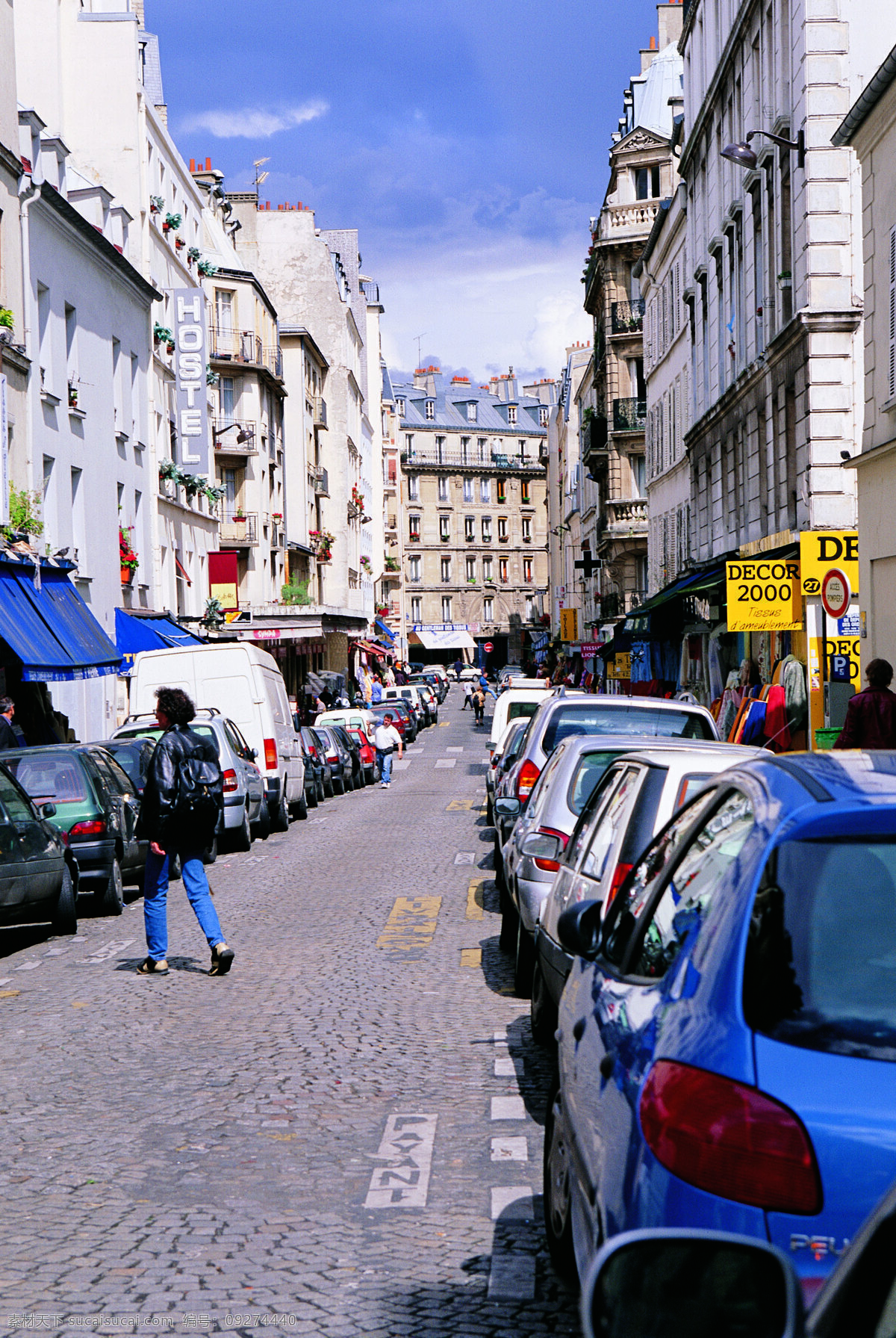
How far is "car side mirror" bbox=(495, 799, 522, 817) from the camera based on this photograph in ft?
38.5

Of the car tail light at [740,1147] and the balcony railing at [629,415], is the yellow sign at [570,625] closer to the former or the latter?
the balcony railing at [629,415]

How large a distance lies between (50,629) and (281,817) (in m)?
4.45

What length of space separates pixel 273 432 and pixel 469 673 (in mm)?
47851

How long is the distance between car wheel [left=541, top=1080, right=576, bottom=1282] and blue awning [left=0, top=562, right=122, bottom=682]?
1717cm

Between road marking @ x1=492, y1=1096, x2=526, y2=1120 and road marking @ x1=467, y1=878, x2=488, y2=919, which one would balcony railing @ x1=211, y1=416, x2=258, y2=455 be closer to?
road marking @ x1=467, y1=878, x2=488, y2=919

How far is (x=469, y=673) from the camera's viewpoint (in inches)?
4154

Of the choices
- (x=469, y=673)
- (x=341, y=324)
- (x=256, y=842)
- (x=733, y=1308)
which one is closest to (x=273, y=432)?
(x=341, y=324)

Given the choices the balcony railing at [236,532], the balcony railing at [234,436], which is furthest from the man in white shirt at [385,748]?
the balcony railing at [234,436]

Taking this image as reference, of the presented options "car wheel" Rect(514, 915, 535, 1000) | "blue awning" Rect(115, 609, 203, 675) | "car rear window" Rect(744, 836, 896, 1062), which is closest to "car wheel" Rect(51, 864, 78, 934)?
"car wheel" Rect(514, 915, 535, 1000)

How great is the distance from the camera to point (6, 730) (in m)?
Result: 19.1

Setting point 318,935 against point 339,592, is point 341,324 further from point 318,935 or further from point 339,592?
point 318,935

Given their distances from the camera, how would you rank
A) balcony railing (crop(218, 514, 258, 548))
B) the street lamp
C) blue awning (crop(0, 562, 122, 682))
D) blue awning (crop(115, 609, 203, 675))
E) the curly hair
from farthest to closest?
balcony railing (crop(218, 514, 258, 548)) → blue awning (crop(115, 609, 203, 675)) → the street lamp → blue awning (crop(0, 562, 122, 682)) → the curly hair

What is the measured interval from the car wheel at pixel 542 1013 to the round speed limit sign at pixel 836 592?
790cm

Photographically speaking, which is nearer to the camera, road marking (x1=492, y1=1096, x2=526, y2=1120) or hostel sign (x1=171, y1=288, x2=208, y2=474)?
road marking (x1=492, y1=1096, x2=526, y2=1120)
